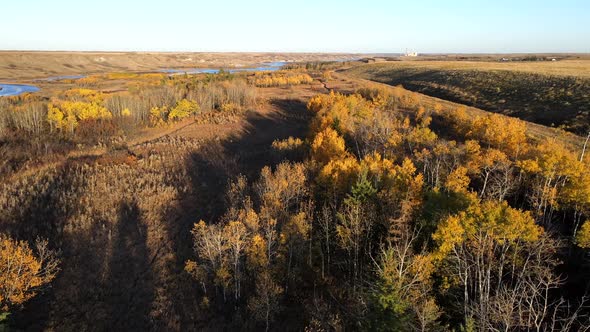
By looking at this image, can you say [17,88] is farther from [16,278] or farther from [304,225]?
[304,225]

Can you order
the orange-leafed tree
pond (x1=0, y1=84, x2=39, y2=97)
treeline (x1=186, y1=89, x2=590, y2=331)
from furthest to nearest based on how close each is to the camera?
1. pond (x1=0, y1=84, x2=39, y2=97)
2. the orange-leafed tree
3. treeline (x1=186, y1=89, x2=590, y2=331)

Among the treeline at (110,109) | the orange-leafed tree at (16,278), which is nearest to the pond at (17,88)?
the treeline at (110,109)

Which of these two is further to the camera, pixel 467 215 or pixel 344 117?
pixel 344 117

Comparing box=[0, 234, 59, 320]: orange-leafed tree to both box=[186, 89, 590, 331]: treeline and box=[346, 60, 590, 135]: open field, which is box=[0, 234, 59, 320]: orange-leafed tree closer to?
box=[186, 89, 590, 331]: treeline

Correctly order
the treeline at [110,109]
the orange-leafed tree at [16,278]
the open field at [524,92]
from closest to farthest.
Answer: the orange-leafed tree at [16,278]
the open field at [524,92]
the treeline at [110,109]

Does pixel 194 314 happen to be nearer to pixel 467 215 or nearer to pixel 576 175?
pixel 467 215

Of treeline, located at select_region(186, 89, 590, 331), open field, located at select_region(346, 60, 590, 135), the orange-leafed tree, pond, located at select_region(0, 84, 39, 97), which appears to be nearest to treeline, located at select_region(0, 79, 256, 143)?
pond, located at select_region(0, 84, 39, 97)

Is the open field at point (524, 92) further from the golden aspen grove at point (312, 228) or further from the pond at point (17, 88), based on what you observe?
the pond at point (17, 88)

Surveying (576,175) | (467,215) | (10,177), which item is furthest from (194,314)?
(10,177)
